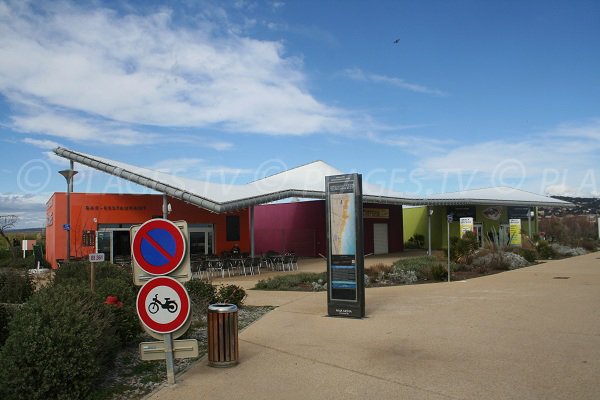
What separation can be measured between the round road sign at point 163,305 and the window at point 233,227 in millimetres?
21232

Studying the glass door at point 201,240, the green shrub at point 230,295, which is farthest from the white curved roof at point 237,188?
the green shrub at point 230,295

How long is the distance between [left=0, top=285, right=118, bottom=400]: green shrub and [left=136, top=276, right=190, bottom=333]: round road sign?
0.47 metres

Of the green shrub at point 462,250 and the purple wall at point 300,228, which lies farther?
the purple wall at point 300,228

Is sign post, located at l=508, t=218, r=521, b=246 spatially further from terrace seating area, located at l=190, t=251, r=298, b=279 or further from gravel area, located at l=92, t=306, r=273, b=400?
gravel area, located at l=92, t=306, r=273, b=400

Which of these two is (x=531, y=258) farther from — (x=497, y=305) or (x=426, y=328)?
(x=426, y=328)

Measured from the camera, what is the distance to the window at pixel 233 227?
87.4 feet

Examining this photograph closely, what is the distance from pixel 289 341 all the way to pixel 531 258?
18.5 meters

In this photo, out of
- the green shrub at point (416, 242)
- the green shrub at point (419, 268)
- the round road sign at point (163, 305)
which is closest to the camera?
the round road sign at point (163, 305)

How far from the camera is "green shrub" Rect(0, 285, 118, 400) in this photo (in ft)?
15.2

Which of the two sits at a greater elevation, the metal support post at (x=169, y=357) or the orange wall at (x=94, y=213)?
the orange wall at (x=94, y=213)

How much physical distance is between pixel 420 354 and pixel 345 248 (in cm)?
332

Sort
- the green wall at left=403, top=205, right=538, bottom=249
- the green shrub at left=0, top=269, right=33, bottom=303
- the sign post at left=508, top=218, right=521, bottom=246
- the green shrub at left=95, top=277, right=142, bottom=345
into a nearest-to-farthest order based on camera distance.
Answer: the green shrub at left=95, top=277, right=142, bottom=345
the green shrub at left=0, top=269, right=33, bottom=303
the sign post at left=508, top=218, right=521, bottom=246
the green wall at left=403, top=205, right=538, bottom=249

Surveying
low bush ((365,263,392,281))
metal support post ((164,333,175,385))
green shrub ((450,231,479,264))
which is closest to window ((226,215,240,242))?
green shrub ((450,231,479,264))

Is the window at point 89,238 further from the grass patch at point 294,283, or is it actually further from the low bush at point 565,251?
the low bush at point 565,251
